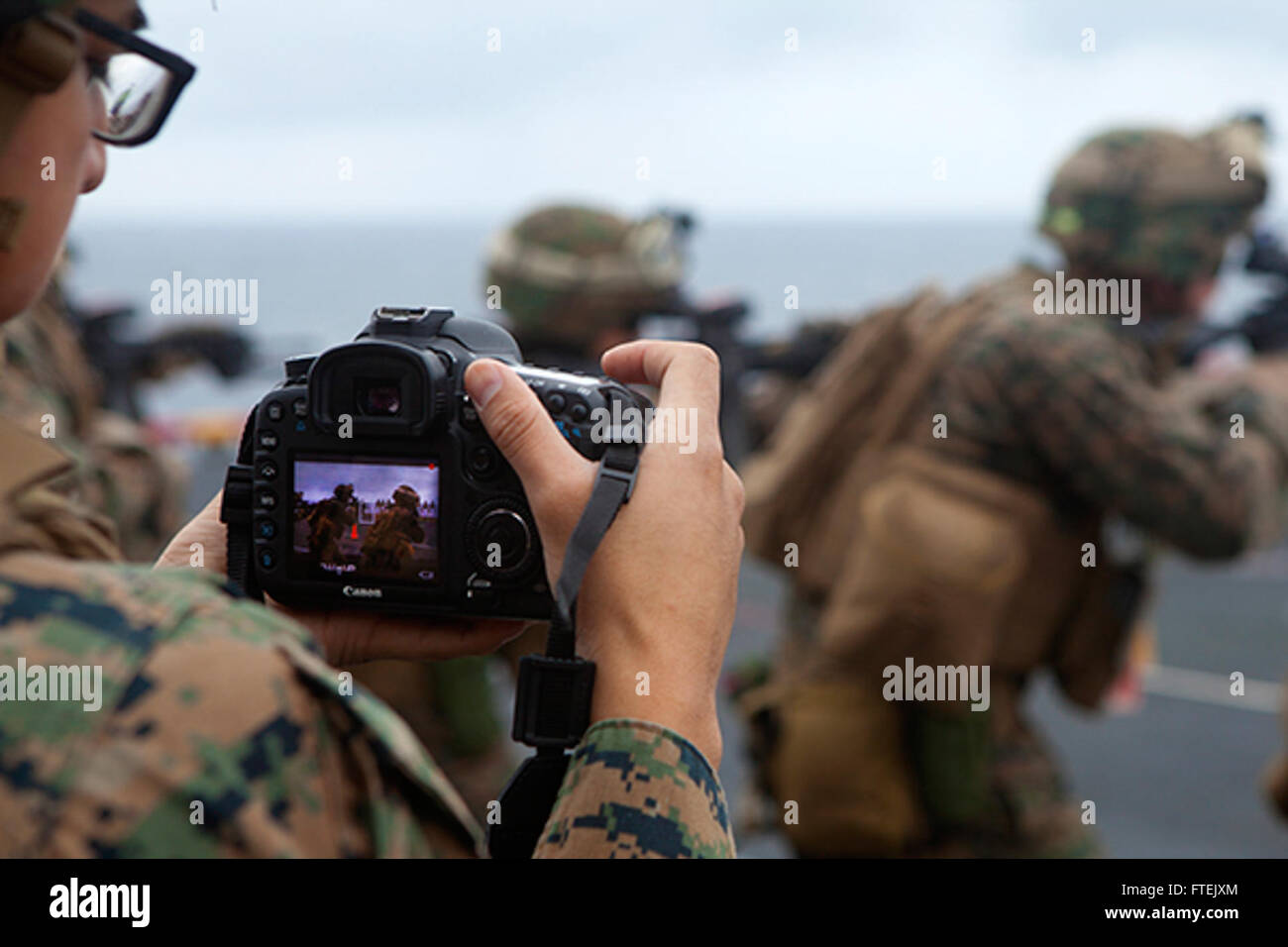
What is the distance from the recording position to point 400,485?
1.04 m

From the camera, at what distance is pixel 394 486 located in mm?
1037

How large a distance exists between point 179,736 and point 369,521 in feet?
1.32

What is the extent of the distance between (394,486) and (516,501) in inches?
3.6

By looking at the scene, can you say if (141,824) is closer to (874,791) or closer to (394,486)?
(394,486)

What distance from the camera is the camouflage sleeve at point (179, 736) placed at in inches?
25.2

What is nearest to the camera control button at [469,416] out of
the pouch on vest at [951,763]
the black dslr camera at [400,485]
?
the black dslr camera at [400,485]

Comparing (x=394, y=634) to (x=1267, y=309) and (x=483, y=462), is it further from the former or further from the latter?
(x=1267, y=309)

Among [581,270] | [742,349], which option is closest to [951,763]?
[742,349]

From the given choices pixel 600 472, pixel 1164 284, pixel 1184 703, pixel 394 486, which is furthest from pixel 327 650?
pixel 1184 703

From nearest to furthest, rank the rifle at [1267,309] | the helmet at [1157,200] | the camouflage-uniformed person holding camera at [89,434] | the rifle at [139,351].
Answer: the camouflage-uniformed person holding camera at [89,434] < the helmet at [1157,200] < the rifle at [1267,309] < the rifle at [139,351]

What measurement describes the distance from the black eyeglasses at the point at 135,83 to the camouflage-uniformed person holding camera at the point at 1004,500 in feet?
7.87

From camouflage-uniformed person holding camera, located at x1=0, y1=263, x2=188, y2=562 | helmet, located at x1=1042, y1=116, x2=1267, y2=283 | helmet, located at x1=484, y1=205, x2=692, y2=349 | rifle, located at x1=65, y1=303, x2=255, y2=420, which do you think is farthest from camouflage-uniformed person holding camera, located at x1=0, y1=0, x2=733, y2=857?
rifle, located at x1=65, y1=303, x2=255, y2=420

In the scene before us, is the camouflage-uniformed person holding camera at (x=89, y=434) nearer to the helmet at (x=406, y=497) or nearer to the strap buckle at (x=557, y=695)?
the helmet at (x=406, y=497)
